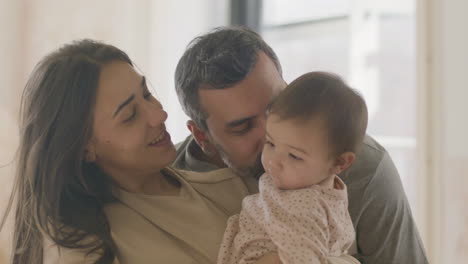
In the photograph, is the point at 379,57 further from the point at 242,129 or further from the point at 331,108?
the point at 331,108

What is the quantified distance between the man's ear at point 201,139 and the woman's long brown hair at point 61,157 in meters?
0.32

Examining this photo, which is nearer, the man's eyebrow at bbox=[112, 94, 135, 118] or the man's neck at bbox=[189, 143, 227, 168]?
the man's eyebrow at bbox=[112, 94, 135, 118]

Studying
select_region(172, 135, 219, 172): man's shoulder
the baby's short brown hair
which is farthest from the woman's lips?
the baby's short brown hair

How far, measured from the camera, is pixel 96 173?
157cm

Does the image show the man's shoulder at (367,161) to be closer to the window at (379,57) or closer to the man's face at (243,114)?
the man's face at (243,114)

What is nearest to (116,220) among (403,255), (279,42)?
(403,255)

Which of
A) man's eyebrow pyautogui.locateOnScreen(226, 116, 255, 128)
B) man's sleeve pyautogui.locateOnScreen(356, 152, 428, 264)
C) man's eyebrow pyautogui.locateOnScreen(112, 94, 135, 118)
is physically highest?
man's eyebrow pyautogui.locateOnScreen(112, 94, 135, 118)

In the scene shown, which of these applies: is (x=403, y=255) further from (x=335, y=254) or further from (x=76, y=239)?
(x=76, y=239)

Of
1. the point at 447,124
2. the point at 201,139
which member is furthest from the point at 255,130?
the point at 447,124

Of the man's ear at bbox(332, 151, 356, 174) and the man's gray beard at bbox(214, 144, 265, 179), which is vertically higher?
the man's ear at bbox(332, 151, 356, 174)

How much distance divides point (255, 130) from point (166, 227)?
0.32 metres

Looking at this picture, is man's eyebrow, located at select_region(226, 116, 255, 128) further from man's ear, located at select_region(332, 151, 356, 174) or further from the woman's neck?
man's ear, located at select_region(332, 151, 356, 174)

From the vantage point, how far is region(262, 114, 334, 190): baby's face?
1.27 m

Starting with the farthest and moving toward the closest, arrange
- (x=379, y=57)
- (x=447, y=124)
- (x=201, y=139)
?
(x=379, y=57) → (x=447, y=124) → (x=201, y=139)
